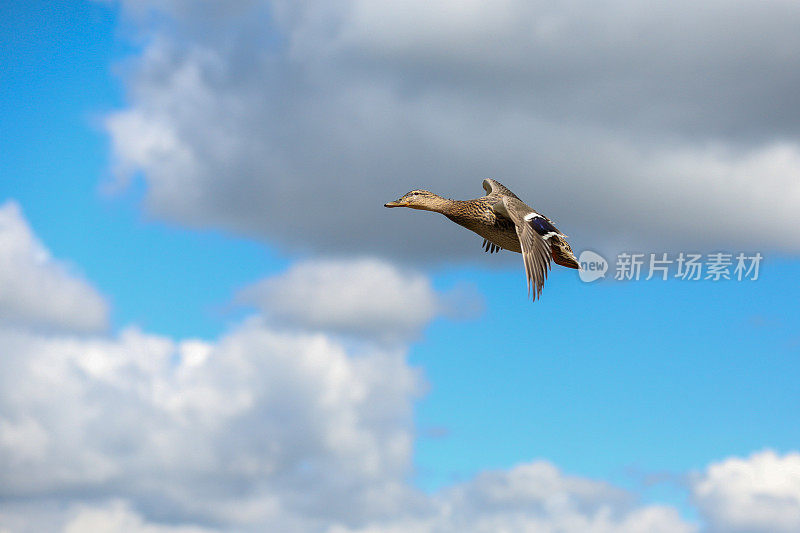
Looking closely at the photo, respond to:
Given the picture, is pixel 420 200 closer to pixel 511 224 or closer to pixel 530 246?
pixel 511 224

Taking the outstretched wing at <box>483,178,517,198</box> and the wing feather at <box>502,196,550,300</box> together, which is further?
the outstretched wing at <box>483,178,517,198</box>

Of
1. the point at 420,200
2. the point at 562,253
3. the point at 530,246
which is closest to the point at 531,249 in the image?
the point at 530,246

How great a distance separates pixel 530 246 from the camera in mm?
18703

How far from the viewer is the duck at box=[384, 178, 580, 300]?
18.4 metres

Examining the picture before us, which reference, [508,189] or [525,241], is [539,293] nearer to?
[525,241]

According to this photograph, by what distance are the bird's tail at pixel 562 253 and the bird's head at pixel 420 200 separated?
358cm

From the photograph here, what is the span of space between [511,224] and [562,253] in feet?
4.79

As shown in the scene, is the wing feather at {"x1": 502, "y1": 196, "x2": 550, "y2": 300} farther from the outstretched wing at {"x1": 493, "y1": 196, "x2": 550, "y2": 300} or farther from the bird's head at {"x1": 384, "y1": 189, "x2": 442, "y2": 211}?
the bird's head at {"x1": 384, "y1": 189, "x2": 442, "y2": 211}

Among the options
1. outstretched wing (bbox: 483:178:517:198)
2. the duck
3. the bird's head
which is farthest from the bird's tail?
the bird's head

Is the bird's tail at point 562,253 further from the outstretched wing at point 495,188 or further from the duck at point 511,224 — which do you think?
the outstretched wing at point 495,188

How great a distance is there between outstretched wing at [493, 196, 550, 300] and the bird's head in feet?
7.30

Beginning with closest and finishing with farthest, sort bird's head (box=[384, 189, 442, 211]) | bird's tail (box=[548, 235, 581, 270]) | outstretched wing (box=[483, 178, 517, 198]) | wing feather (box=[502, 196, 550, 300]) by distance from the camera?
wing feather (box=[502, 196, 550, 300])
bird's tail (box=[548, 235, 581, 270])
bird's head (box=[384, 189, 442, 211])
outstretched wing (box=[483, 178, 517, 198])

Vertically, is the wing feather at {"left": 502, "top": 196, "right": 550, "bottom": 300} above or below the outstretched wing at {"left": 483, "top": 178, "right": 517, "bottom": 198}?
below

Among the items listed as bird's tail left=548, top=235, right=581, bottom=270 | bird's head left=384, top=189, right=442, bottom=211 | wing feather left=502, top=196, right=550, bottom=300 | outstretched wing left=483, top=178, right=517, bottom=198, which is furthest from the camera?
outstretched wing left=483, top=178, right=517, bottom=198
